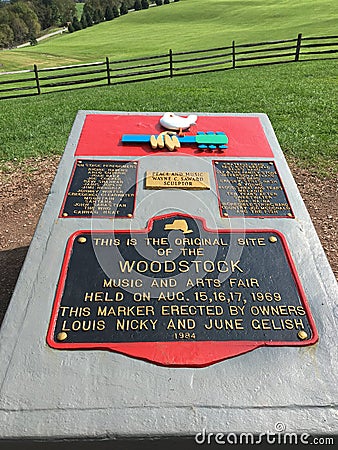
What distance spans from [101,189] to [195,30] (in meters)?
43.8

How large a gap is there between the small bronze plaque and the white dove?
76cm

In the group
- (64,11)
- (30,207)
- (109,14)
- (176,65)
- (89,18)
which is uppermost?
(30,207)

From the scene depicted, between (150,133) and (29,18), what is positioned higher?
(150,133)

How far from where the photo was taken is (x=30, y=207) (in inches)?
271

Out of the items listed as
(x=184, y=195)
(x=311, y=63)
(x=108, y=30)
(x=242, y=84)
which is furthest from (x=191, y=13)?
(x=184, y=195)

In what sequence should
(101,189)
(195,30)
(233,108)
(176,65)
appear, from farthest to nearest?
(195,30) < (176,65) < (233,108) < (101,189)

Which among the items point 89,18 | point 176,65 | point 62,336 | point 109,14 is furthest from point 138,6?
point 62,336

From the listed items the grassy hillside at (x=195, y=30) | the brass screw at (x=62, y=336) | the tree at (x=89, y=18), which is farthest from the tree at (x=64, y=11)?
the brass screw at (x=62, y=336)

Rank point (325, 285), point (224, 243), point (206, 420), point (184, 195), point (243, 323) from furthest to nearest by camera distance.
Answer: point (184, 195) → point (224, 243) → point (325, 285) → point (243, 323) → point (206, 420)

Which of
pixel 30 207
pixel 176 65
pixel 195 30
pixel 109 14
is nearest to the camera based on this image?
pixel 30 207

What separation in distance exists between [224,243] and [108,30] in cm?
5885

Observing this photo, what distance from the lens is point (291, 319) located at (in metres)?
A: 2.69

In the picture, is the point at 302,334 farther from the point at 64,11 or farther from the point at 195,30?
the point at 64,11

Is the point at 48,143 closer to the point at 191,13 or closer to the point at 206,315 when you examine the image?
the point at 206,315
